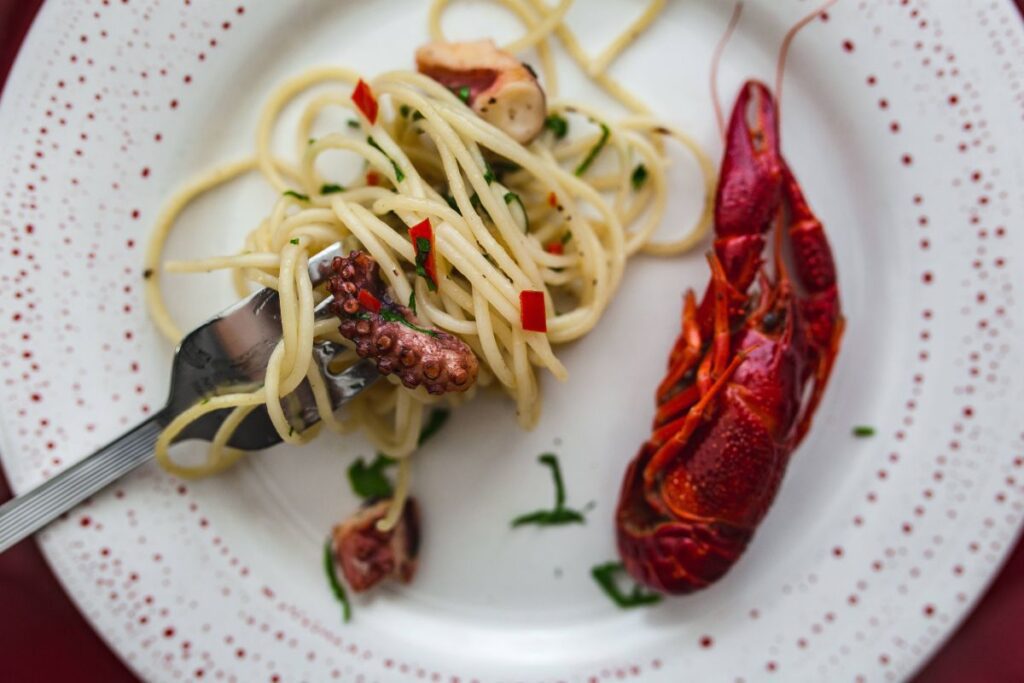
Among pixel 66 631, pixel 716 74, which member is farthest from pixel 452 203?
pixel 66 631

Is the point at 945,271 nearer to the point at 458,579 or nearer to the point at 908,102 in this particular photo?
the point at 908,102

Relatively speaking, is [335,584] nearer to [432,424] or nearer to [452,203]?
[432,424]

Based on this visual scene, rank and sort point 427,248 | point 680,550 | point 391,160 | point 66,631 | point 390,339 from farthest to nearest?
1. point 66,631
2. point 680,550
3. point 391,160
4. point 427,248
5. point 390,339

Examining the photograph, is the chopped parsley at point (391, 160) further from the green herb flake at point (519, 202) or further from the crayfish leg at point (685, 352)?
the crayfish leg at point (685, 352)

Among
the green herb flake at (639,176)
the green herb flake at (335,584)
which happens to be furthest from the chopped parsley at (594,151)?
the green herb flake at (335,584)

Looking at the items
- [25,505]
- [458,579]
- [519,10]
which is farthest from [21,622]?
[519,10]

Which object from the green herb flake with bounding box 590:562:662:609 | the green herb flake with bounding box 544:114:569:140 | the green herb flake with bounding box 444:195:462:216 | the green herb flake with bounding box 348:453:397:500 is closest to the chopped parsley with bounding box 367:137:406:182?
the green herb flake with bounding box 444:195:462:216

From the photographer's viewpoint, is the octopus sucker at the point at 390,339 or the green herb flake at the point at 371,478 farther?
the green herb flake at the point at 371,478
